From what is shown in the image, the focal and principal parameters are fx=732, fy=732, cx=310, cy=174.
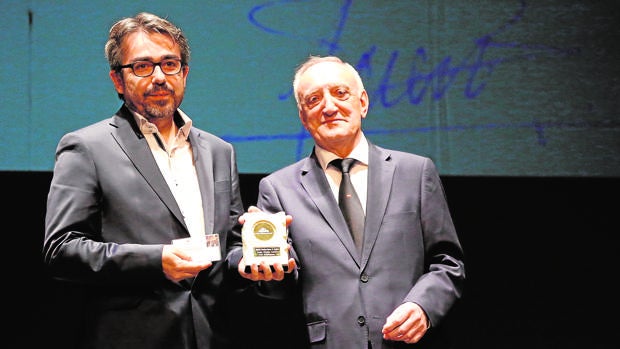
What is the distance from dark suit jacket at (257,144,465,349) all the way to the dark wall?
39.8 inches

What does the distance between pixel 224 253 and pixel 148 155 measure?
1.30ft

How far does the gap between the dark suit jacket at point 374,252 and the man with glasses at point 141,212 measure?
0.90 ft

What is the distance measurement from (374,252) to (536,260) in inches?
57.2

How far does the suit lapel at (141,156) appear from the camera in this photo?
225 centimetres

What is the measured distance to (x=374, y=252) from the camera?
2.33m

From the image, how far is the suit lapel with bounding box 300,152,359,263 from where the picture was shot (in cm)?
235

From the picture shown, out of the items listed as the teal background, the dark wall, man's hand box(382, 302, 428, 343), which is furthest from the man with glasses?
the dark wall

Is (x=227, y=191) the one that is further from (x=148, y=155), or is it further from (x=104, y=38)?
(x=104, y=38)

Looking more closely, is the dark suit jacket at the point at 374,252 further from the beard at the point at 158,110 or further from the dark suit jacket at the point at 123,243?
the beard at the point at 158,110

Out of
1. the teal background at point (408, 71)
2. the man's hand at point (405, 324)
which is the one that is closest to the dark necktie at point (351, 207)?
the man's hand at point (405, 324)

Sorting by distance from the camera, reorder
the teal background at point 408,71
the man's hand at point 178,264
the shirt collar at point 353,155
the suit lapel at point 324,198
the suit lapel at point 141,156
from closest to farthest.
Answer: the man's hand at point 178,264
the suit lapel at point 141,156
the suit lapel at point 324,198
the shirt collar at point 353,155
the teal background at point 408,71

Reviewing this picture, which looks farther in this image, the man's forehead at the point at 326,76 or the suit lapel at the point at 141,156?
the man's forehead at the point at 326,76
